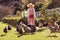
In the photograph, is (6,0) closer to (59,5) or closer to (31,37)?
(59,5)

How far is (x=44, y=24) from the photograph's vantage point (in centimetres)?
1773

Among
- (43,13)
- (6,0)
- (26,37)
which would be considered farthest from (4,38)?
(6,0)

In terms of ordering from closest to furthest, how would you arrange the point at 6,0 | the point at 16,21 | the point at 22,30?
1. the point at 22,30
2. the point at 16,21
3. the point at 6,0

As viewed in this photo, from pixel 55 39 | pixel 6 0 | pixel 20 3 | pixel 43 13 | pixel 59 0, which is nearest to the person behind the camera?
pixel 55 39

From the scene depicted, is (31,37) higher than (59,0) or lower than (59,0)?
lower

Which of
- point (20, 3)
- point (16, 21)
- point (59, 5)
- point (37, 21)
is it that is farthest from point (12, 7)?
point (37, 21)

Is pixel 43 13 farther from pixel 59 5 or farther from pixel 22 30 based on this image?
pixel 59 5

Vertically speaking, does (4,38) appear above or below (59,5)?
below

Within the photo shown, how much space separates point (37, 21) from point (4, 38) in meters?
5.76

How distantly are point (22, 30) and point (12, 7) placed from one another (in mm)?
21715

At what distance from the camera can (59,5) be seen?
2661 centimetres

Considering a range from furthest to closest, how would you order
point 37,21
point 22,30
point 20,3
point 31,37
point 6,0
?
point 6,0
point 20,3
point 37,21
point 22,30
point 31,37

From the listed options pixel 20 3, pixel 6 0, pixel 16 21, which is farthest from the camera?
pixel 6 0

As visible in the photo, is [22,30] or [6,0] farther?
[6,0]
